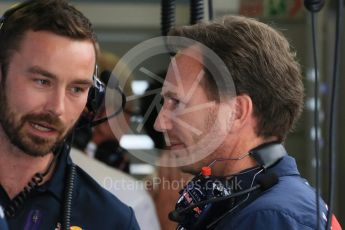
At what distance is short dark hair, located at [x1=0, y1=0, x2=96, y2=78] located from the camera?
2027mm

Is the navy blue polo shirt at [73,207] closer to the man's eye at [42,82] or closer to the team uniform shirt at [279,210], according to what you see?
the man's eye at [42,82]

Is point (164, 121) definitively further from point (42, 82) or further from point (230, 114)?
point (42, 82)

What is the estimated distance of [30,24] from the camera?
203 centimetres

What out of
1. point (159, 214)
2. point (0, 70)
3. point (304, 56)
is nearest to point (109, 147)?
point (159, 214)

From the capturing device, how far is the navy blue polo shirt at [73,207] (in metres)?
1.99

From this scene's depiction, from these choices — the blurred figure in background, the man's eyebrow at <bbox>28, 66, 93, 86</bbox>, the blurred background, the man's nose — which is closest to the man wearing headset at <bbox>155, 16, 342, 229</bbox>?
the man's nose

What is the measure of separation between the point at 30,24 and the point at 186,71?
438mm

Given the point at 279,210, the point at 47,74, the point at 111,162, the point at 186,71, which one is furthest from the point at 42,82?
the point at 111,162

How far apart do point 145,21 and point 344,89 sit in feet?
3.40

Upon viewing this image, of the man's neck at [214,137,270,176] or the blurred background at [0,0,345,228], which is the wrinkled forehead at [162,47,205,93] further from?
the blurred background at [0,0,345,228]

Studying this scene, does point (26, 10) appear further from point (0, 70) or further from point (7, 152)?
point (7, 152)

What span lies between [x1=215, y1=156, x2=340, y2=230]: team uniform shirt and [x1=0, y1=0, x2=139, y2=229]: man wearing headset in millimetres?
478

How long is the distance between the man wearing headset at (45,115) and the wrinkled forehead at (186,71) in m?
0.23

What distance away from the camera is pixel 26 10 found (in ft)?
6.67
